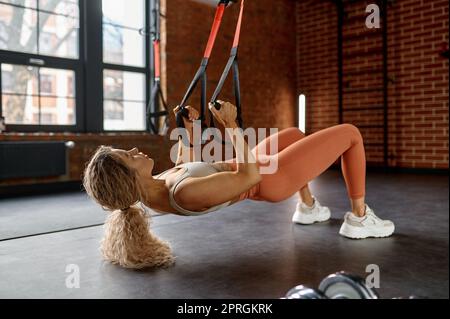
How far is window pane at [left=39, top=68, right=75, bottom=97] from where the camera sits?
405cm

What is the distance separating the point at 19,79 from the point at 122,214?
9.43 ft

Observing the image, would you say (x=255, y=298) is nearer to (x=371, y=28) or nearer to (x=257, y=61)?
(x=257, y=61)

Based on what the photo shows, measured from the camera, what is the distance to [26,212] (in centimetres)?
296

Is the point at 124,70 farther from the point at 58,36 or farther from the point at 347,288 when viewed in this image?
the point at 347,288

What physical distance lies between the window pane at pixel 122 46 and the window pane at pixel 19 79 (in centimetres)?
76

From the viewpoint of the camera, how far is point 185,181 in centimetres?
152

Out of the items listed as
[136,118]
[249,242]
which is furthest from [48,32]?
[249,242]

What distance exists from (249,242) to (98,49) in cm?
306

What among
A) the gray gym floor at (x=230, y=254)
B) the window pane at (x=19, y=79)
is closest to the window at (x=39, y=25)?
the window pane at (x=19, y=79)

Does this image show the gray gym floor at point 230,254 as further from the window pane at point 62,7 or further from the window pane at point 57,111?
the window pane at point 62,7

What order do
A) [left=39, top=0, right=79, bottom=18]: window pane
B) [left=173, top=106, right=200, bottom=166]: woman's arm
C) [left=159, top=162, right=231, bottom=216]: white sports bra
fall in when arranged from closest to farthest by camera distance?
[left=159, top=162, right=231, bottom=216]: white sports bra < [left=173, top=106, right=200, bottom=166]: woman's arm < [left=39, top=0, right=79, bottom=18]: window pane

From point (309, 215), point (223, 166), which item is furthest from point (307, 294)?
point (309, 215)

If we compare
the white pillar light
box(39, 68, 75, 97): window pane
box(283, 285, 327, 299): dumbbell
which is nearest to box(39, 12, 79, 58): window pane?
box(39, 68, 75, 97): window pane

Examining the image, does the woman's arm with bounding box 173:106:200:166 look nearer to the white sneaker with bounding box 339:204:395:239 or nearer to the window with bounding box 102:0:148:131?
the white sneaker with bounding box 339:204:395:239
